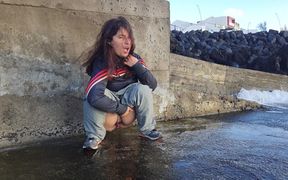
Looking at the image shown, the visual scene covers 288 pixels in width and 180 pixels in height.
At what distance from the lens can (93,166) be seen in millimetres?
3346

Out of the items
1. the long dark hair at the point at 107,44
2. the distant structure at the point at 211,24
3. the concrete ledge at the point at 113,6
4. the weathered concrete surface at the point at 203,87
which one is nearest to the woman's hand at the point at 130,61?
the long dark hair at the point at 107,44

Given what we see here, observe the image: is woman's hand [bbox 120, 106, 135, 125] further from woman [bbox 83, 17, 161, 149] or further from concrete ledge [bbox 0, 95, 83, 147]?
concrete ledge [bbox 0, 95, 83, 147]

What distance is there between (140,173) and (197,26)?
93.1 feet

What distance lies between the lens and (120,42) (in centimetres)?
379

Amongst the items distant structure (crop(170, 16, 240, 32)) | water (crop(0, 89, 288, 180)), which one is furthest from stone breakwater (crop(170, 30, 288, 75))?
distant structure (crop(170, 16, 240, 32))

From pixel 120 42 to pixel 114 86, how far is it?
381 mm

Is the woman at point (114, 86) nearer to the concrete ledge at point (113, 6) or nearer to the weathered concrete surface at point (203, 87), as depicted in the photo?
the concrete ledge at point (113, 6)

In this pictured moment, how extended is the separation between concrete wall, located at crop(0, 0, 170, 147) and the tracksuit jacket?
66cm

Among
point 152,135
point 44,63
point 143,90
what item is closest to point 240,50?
point 152,135

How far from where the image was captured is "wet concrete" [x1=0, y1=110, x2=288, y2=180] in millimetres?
3188

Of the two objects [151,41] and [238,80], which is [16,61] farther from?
[238,80]

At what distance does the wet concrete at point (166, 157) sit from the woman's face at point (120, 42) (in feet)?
2.69

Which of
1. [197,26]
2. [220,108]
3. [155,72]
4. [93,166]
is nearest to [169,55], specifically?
[155,72]

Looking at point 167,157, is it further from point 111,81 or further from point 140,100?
point 111,81
